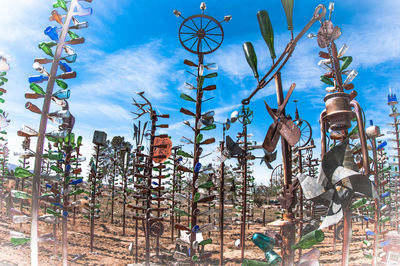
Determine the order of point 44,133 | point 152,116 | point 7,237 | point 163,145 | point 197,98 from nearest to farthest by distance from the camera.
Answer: point 44,133 < point 197,98 < point 163,145 < point 152,116 < point 7,237

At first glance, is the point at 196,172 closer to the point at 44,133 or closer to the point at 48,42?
the point at 44,133

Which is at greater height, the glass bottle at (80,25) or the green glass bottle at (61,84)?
the glass bottle at (80,25)

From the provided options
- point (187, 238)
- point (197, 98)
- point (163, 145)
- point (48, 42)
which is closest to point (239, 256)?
point (163, 145)

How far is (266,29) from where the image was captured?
158cm

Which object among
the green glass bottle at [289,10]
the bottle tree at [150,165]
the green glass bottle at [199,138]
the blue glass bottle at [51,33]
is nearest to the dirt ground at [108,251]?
the bottle tree at [150,165]

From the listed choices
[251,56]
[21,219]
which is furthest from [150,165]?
[251,56]

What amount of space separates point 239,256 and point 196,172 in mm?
7171

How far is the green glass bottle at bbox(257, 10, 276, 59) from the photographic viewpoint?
157cm

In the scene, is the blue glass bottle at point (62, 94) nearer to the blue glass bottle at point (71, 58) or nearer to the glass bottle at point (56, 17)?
the blue glass bottle at point (71, 58)

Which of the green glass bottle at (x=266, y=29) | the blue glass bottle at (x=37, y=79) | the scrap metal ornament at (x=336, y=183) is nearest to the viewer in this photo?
the scrap metal ornament at (x=336, y=183)

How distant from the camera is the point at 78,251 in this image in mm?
9898

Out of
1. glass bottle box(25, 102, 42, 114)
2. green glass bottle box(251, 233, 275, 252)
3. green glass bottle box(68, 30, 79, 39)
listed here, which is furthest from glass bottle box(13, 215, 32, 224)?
green glass bottle box(251, 233, 275, 252)

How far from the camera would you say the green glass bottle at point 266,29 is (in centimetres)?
157

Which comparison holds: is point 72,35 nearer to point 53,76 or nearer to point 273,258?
point 53,76
